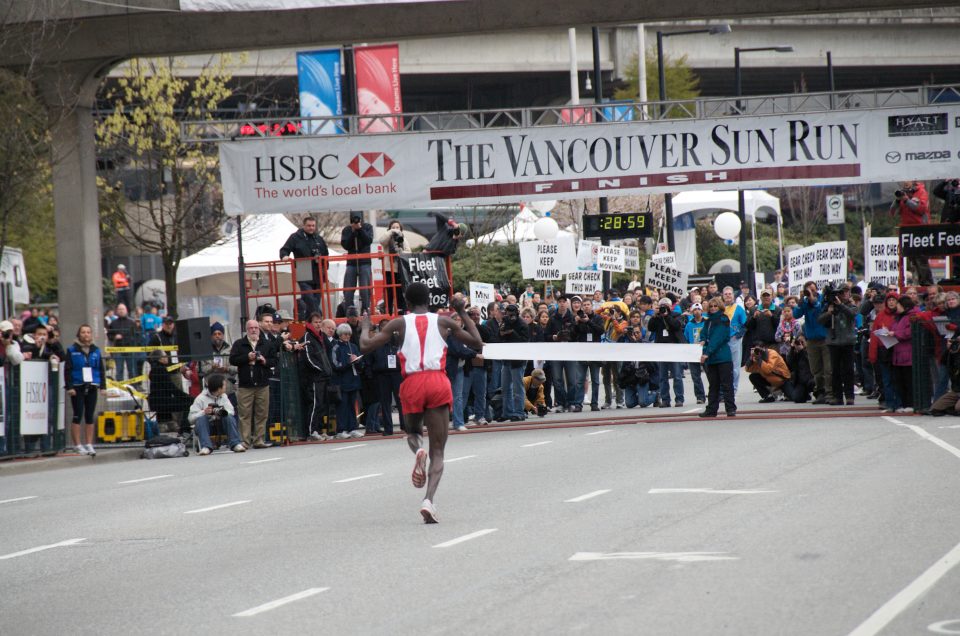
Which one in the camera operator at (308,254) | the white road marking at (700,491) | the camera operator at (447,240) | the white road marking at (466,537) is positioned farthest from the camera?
the camera operator at (308,254)

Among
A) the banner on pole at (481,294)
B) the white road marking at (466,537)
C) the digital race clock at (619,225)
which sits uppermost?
the digital race clock at (619,225)

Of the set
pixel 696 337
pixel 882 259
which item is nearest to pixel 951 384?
pixel 696 337

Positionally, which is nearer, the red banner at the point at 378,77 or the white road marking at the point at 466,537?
the white road marking at the point at 466,537

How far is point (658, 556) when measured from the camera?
893 cm

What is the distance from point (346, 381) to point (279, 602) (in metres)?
13.0

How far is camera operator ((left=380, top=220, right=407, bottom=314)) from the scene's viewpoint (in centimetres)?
2256

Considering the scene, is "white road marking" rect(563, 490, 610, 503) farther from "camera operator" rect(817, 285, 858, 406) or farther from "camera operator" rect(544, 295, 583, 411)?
"camera operator" rect(544, 295, 583, 411)

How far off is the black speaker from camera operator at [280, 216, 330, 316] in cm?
168

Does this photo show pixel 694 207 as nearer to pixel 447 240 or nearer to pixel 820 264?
pixel 820 264

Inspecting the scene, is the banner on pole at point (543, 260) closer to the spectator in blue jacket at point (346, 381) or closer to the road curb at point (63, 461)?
the spectator in blue jacket at point (346, 381)

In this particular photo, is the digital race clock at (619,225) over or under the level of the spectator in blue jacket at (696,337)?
over

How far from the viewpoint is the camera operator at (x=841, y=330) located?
21141mm

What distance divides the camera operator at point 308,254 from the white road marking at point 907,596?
602 inches

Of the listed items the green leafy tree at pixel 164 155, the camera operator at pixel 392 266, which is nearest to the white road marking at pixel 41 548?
the camera operator at pixel 392 266
